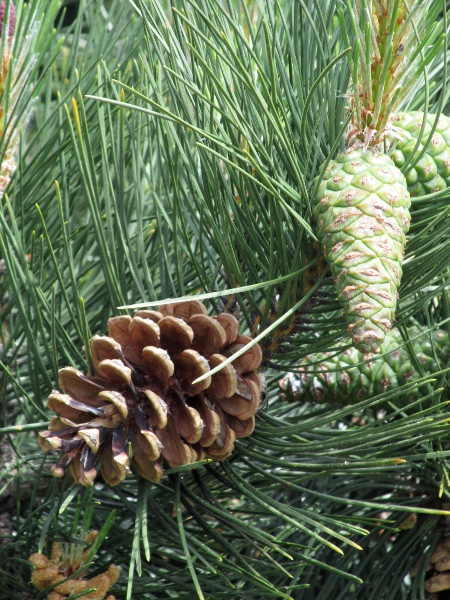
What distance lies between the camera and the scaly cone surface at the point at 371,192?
438 millimetres

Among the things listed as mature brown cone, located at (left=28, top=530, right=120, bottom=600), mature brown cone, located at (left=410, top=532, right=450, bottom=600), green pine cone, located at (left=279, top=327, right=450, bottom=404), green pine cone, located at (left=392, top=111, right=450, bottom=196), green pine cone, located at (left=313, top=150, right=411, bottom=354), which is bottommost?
mature brown cone, located at (left=410, top=532, right=450, bottom=600)

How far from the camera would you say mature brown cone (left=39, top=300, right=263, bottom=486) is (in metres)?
0.51

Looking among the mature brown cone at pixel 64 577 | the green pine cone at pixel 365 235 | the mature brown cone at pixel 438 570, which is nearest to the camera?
the green pine cone at pixel 365 235

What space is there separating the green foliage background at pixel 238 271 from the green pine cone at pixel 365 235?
0.07ft

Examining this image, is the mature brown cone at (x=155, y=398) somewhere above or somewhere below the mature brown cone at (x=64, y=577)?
above

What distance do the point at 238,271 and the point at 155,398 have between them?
0.12m

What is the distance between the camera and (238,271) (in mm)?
537

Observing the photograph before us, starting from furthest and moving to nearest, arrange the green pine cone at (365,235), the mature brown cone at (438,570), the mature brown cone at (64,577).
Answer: the mature brown cone at (438,570) < the mature brown cone at (64,577) < the green pine cone at (365,235)

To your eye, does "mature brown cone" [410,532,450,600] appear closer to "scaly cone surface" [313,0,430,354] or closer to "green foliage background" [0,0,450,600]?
"green foliage background" [0,0,450,600]

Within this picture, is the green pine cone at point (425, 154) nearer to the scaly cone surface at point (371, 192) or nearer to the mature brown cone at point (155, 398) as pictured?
the scaly cone surface at point (371, 192)

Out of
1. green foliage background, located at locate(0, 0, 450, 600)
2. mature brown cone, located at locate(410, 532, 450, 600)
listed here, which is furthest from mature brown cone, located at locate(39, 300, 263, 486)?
mature brown cone, located at locate(410, 532, 450, 600)

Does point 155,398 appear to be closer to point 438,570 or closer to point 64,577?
point 64,577

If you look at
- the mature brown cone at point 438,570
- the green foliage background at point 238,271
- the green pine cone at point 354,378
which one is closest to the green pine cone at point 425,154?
the green foliage background at point 238,271

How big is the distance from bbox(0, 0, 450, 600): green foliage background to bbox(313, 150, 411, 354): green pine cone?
0.02m
